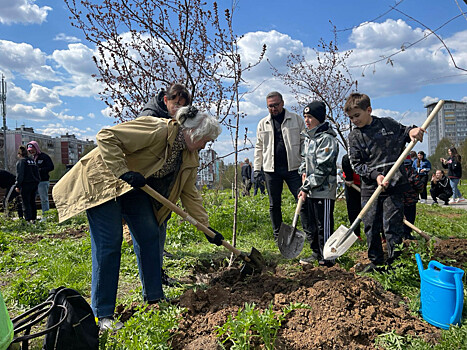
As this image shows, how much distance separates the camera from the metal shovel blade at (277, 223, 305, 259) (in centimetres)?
416

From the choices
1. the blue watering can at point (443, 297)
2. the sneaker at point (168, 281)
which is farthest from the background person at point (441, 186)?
the sneaker at point (168, 281)

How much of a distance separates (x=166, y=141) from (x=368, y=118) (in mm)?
2004

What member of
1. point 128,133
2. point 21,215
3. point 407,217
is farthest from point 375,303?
point 21,215

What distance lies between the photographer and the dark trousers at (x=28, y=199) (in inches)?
329

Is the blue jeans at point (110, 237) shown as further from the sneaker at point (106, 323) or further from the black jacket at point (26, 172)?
the black jacket at point (26, 172)

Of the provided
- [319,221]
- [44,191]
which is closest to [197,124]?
[319,221]

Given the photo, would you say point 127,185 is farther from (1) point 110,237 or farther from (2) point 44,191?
(2) point 44,191

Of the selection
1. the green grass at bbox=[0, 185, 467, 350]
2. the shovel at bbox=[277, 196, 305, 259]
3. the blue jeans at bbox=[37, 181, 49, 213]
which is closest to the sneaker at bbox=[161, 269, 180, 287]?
the green grass at bbox=[0, 185, 467, 350]

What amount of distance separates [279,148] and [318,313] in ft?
8.91

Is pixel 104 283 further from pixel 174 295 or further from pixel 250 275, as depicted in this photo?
pixel 250 275

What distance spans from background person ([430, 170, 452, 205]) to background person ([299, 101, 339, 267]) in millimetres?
10461

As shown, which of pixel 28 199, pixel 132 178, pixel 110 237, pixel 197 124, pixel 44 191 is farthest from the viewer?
pixel 44 191

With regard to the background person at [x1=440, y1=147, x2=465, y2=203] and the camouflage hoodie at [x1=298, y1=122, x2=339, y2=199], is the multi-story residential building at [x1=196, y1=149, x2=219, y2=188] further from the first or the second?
the background person at [x1=440, y1=147, x2=465, y2=203]

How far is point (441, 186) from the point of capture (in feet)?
41.9
